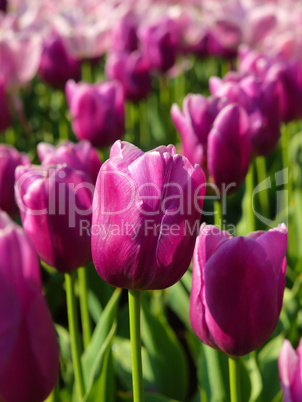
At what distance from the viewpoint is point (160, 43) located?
253cm

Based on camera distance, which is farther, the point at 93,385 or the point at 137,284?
the point at 93,385

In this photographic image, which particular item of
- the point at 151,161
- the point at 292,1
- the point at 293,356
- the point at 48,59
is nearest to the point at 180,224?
the point at 151,161

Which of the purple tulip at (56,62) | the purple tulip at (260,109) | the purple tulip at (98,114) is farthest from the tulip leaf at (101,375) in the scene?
the purple tulip at (56,62)

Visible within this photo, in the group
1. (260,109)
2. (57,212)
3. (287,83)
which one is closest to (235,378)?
(57,212)

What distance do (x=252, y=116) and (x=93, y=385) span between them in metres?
0.75

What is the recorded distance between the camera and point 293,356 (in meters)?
0.68

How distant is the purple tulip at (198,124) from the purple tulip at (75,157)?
212mm

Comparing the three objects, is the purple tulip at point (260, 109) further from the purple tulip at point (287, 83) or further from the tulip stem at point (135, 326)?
the tulip stem at point (135, 326)

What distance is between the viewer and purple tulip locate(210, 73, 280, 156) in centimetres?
139

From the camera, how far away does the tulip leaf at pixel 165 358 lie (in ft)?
4.33

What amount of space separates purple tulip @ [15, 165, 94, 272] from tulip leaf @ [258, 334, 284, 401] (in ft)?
1.73

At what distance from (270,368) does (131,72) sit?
1.42 metres

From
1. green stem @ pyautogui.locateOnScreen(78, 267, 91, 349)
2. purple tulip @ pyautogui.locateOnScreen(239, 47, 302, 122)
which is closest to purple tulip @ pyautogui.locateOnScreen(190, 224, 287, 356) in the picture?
green stem @ pyautogui.locateOnScreen(78, 267, 91, 349)

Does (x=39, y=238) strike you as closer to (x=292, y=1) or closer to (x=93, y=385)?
(x=93, y=385)
